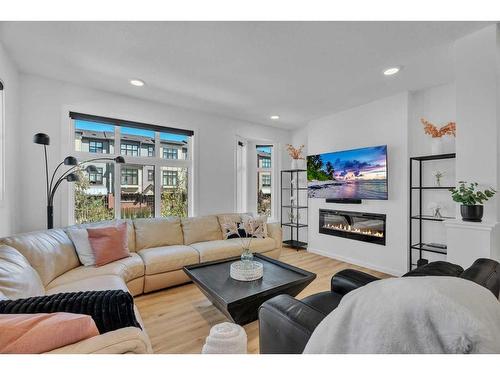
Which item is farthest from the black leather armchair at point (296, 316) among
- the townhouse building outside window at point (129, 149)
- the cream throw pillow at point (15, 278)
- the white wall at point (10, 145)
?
the townhouse building outside window at point (129, 149)

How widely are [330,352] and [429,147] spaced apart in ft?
10.9

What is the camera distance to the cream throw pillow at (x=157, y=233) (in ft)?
9.88

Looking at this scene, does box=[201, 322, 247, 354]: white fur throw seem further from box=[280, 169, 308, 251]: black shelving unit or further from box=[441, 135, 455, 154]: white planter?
box=[280, 169, 308, 251]: black shelving unit

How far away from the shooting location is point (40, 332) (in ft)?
2.62

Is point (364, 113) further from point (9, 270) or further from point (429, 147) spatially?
point (9, 270)

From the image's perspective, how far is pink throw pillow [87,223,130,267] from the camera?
239 cm

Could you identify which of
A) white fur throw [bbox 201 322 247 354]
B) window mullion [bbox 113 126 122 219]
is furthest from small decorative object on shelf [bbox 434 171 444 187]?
window mullion [bbox 113 126 122 219]

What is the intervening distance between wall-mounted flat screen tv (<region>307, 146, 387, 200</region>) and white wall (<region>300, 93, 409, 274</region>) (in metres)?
0.13

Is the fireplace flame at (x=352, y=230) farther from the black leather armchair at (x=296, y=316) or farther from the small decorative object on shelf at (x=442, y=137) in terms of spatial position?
the black leather armchair at (x=296, y=316)

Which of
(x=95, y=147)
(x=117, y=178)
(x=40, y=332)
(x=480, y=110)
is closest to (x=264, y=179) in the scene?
(x=117, y=178)

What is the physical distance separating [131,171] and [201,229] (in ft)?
4.30

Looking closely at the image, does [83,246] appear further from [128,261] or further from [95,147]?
[95,147]

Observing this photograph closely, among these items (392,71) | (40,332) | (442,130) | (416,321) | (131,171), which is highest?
(392,71)
